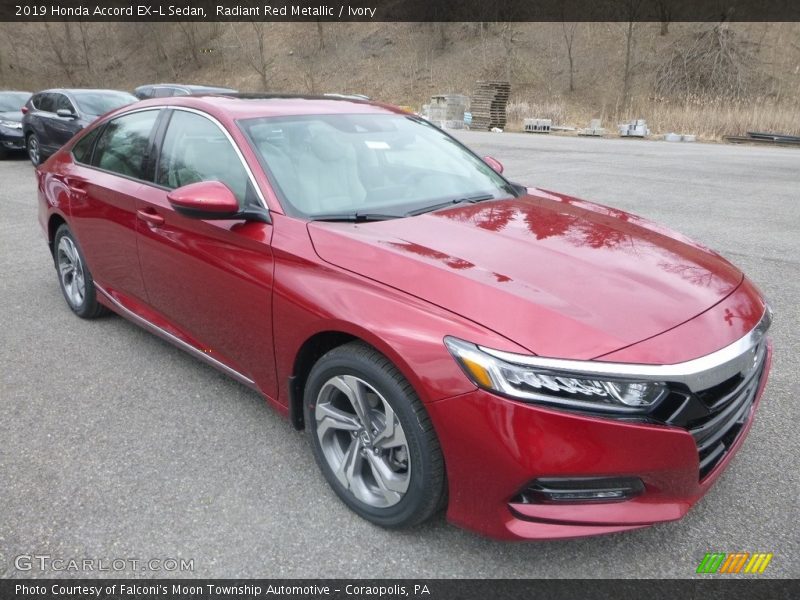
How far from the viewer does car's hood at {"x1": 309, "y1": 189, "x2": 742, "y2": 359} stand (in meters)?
2.03

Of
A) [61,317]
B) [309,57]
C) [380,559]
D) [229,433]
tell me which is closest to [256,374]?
[229,433]

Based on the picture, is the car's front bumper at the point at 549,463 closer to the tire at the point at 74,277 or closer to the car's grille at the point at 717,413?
the car's grille at the point at 717,413

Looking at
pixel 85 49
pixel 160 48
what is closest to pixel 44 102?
pixel 160 48

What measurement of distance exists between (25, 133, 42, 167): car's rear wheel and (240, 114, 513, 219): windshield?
475 inches

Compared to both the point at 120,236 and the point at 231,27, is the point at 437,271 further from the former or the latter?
the point at 231,27

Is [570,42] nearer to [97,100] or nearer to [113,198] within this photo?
[97,100]

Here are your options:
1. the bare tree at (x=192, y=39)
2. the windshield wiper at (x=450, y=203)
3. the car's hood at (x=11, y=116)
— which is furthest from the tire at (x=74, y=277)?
the bare tree at (x=192, y=39)

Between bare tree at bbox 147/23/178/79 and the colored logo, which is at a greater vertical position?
bare tree at bbox 147/23/178/79

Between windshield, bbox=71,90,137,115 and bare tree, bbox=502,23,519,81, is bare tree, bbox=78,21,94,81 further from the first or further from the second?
windshield, bbox=71,90,137,115

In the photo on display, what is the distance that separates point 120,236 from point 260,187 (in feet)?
4.55

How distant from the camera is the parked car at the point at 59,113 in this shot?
11852mm
